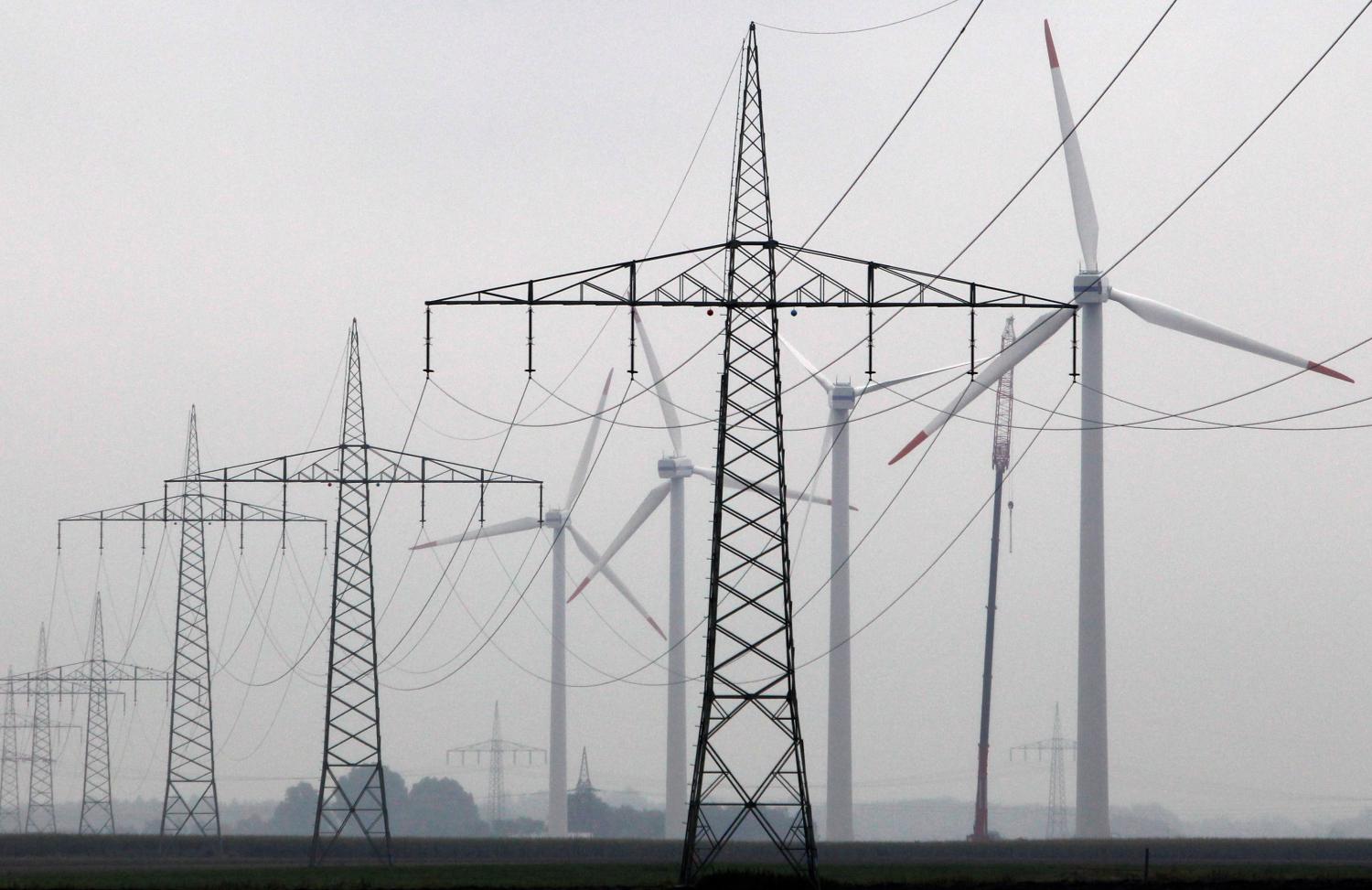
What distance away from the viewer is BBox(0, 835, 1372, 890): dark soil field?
169ft

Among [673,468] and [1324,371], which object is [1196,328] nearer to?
[1324,371]

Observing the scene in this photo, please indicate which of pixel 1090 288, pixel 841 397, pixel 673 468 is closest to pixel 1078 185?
pixel 1090 288

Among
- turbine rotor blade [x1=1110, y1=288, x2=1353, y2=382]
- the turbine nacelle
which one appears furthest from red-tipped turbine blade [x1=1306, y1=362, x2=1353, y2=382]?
the turbine nacelle

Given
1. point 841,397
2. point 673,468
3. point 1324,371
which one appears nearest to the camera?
point 1324,371

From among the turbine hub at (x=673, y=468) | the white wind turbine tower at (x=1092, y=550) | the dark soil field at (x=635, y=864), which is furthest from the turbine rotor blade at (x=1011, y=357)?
the turbine hub at (x=673, y=468)

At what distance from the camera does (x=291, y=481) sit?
68.1 meters

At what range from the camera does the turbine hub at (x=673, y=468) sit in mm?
108250

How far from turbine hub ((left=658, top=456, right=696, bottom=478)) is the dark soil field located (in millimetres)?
34598

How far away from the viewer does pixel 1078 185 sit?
7488cm

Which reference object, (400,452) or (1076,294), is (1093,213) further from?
(400,452)

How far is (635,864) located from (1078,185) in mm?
28958

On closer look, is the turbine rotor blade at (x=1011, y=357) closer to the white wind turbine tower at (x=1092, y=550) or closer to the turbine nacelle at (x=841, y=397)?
the white wind turbine tower at (x=1092, y=550)

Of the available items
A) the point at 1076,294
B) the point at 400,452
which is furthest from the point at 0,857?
the point at 1076,294

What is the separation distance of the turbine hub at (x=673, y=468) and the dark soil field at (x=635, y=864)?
34598 millimetres
